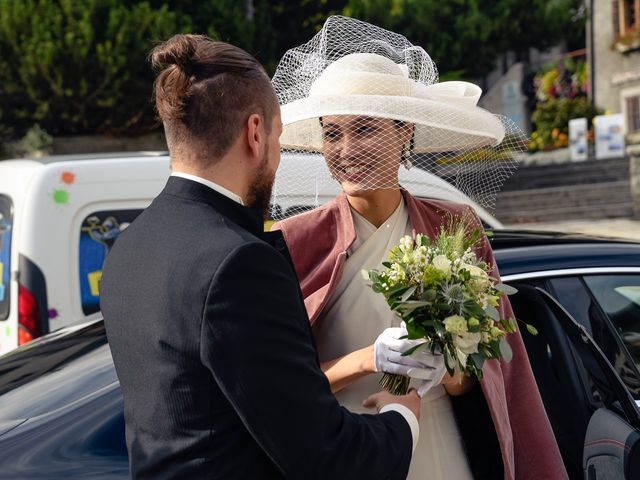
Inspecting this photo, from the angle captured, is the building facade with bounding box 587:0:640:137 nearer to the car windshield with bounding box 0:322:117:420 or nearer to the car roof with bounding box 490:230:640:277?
the car roof with bounding box 490:230:640:277

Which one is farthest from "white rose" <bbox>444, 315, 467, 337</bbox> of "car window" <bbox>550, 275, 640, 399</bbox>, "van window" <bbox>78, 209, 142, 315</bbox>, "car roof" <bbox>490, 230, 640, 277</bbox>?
"van window" <bbox>78, 209, 142, 315</bbox>

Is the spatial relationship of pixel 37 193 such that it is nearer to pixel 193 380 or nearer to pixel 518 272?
pixel 518 272

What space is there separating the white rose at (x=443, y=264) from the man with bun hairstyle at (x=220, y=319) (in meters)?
0.36

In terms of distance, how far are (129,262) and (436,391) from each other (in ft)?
3.11

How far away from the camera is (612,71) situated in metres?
24.7

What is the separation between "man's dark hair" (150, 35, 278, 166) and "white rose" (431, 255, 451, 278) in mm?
512

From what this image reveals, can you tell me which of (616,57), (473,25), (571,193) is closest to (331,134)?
(571,193)

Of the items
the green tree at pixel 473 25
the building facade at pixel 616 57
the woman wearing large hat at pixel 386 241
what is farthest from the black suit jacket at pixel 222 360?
the building facade at pixel 616 57

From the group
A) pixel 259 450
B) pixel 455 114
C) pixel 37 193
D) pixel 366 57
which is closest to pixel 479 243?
pixel 455 114

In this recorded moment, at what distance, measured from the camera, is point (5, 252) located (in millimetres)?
4582

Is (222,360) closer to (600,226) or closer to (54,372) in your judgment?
(54,372)

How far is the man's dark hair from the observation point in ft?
5.05

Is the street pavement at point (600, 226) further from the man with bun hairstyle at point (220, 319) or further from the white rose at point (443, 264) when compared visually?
the man with bun hairstyle at point (220, 319)

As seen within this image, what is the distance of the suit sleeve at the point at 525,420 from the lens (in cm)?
219
